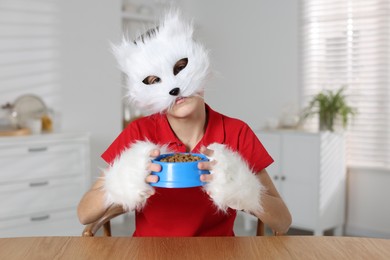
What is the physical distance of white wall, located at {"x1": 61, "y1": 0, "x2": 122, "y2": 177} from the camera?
15.8ft

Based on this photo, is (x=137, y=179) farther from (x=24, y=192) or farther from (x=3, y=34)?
(x=3, y=34)

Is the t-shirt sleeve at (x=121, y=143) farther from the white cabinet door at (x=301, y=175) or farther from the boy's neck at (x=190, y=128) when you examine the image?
the white cabinet door at (x=301, y=175)

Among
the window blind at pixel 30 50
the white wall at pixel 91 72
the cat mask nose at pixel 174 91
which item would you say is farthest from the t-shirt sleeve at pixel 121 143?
the white wall at pixel 91 72

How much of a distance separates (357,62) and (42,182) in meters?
2.65

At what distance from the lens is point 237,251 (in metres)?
1.50

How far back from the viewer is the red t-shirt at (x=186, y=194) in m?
1.88

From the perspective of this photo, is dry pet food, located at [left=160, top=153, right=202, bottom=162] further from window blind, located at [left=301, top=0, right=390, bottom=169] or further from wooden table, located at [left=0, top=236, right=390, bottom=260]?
window blind, located at [left=301, top=0, right=390, bottom=169]

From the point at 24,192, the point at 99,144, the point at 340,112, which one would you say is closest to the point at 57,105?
the point at 99,144

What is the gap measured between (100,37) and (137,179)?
3630 mm

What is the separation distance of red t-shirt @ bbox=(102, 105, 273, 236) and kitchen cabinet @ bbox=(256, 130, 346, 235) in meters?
2.51

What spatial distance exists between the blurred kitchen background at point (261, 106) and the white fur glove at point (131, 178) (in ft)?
9.08

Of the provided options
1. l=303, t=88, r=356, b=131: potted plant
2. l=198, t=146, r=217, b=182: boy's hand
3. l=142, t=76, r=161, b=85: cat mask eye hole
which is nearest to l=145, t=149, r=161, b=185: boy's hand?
l=198, t=146, r=217, b=182: boy's hand

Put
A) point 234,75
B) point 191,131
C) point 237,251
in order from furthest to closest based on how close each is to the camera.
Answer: point 234,75, point 191,131, point 237,251

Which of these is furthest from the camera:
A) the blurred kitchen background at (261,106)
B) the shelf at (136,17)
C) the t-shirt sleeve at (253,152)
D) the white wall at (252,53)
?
the shelf at (136,17)
